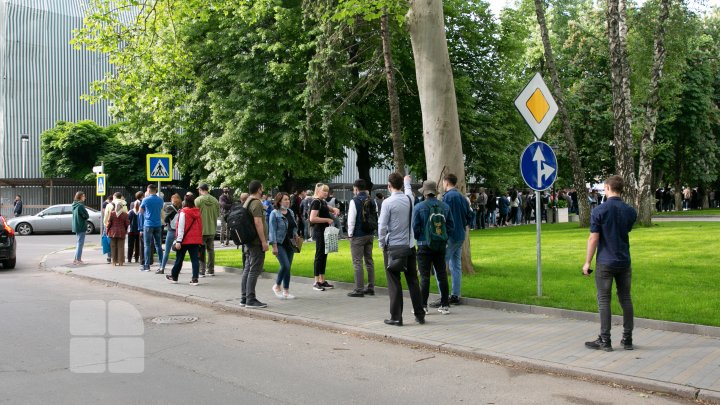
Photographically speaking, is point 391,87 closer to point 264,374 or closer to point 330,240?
point 330,240

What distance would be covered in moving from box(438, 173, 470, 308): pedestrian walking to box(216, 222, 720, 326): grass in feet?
1.27

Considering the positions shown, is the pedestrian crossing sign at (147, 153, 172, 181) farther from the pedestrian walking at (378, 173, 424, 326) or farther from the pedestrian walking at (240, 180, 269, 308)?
the pedestrian walking at (378, 173, 424, 326)

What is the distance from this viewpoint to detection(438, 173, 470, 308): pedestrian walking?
31.3ft

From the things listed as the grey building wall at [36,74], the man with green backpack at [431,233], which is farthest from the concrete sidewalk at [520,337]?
the grey building wall at [36,74]

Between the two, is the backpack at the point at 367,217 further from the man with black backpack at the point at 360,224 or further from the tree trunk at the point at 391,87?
the tree trunk at the point at 391,87

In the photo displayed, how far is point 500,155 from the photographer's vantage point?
27.3 metres

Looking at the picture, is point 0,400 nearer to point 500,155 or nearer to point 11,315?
point 11,315

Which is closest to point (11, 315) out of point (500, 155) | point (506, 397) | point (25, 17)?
point (506, 397)

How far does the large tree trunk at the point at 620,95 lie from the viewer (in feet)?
70.3

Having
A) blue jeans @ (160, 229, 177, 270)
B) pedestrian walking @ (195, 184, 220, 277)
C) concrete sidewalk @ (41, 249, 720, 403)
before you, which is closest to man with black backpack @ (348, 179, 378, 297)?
concrete sidewalk @ (41, 249, 720, 403)

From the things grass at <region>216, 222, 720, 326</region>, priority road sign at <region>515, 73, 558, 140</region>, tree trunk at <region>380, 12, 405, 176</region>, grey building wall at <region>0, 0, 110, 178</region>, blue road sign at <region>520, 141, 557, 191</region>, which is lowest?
grass at <region>216, 222, 720, 326</region>
